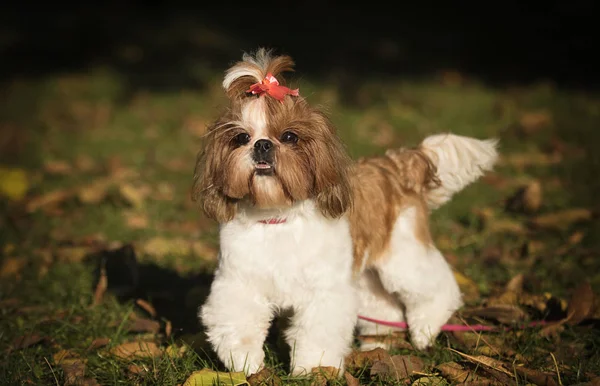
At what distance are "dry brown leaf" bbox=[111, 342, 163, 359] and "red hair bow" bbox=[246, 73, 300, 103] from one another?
1.69 meters

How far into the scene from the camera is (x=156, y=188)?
27.4ft

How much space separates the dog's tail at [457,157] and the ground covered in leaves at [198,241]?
2.30 feet

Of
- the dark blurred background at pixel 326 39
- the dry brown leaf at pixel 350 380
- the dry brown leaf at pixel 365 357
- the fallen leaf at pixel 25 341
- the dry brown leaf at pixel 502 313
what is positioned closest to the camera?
the dry brown leaf at pixel 350 380

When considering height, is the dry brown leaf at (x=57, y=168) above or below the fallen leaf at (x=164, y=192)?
above

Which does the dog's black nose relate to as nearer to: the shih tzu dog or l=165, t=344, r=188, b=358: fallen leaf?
the shih tzu dog

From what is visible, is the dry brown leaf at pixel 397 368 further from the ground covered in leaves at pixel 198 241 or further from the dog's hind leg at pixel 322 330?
the dog's hind leg at pixel 322 330

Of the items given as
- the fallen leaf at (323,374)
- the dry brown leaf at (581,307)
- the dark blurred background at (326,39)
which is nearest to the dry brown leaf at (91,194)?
the fallen leaf at (323,374)

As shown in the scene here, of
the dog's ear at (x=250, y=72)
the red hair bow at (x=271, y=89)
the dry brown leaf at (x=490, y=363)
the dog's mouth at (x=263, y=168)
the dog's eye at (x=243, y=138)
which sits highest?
the dog's ear at (x=250, y=72)

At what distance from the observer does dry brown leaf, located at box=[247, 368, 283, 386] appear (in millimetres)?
3764

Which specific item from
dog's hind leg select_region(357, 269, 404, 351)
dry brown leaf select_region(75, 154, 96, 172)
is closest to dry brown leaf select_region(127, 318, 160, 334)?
dog's hind leg select_region(357, 269, 404, 351)

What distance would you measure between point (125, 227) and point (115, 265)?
1332mm

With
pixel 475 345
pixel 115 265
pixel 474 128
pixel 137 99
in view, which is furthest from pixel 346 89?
pixel 475 345

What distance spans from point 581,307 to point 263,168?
7.56 feet

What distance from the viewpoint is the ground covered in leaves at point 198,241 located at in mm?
4145
